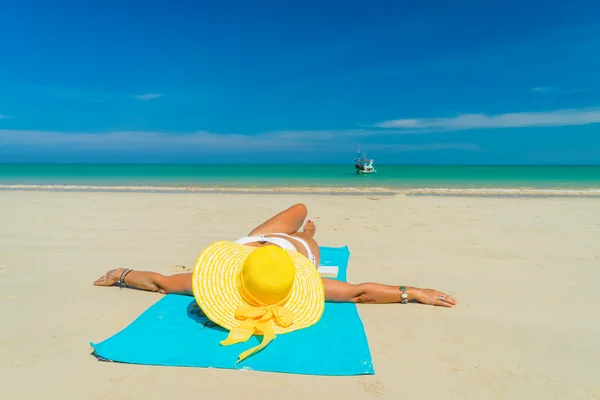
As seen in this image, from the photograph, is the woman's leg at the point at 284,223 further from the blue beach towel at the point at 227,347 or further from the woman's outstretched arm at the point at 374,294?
the blue beach towel at the point at 227,347

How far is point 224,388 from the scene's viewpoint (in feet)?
7.22

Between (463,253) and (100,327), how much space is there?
4231 millimetres

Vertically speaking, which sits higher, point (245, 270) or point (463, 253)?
point (245, 270)

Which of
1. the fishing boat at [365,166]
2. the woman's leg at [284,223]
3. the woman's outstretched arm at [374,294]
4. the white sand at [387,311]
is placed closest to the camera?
the white sand at [387,311]

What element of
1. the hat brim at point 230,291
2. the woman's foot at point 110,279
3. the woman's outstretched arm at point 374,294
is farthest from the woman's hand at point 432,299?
the woman's foot at point 110,279

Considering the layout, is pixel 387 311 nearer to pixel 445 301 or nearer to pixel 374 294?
pixel 374 294

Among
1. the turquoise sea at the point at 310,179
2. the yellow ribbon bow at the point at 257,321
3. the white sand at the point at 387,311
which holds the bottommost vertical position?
the white sand at the point at 387,311

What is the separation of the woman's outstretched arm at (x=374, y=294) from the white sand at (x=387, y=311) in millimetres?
86

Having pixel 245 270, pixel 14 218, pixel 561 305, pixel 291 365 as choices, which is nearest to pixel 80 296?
pixel 245 270

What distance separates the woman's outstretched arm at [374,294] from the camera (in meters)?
3.25

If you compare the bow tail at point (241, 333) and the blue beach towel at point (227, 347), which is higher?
the bow tail at point (241, 333)

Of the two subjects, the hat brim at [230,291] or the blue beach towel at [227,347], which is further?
the hat brim at [230,291]

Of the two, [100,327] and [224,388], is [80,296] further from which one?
[224,388]

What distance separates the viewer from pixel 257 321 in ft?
8.64
